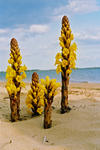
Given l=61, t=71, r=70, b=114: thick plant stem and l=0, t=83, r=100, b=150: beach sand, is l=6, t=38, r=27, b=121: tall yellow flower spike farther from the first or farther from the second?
l=61, t=71, r=70, b=114: thick plant stem

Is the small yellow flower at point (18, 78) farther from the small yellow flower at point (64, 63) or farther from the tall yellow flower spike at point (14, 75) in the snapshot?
the small yellow flower at point (64, 63)

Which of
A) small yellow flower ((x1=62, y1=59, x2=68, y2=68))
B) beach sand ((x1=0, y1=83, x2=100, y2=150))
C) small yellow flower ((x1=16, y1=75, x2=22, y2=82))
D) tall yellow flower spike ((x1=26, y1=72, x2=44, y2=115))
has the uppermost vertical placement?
small yellow flower ((x1=62, y1=59, x2=68, y2=68))

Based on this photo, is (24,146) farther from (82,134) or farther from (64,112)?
(64,112)

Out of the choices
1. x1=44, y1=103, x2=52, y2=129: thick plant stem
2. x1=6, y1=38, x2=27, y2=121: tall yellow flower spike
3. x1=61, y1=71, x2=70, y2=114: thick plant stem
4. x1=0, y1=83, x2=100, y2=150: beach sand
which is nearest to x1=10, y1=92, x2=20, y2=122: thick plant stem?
x1=6, y1=38, x2=27, y2=121: tall yellow flower spike

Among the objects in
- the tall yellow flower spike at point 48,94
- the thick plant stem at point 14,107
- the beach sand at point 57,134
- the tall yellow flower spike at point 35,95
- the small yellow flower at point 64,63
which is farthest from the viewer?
the tall yellow flower spike at point 35,95

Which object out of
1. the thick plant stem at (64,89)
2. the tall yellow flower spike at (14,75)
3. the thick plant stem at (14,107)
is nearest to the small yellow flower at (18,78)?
the tall yellow flower spike at (14,75)

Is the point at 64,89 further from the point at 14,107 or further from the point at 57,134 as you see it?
the point at 57,134

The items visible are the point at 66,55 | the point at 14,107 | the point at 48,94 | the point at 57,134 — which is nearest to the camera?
the point at 57,134

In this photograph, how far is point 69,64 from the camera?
21.3ft

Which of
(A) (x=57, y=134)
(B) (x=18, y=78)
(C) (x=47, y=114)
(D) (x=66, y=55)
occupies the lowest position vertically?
(A) (x=57, y=134)

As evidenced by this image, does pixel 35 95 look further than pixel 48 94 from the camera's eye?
Yes

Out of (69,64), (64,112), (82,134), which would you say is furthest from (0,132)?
(69,64)

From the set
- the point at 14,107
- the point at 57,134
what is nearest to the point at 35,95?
the point at 14,107

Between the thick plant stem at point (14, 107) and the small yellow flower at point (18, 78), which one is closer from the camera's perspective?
the thick plant stem at point (14, 107)
